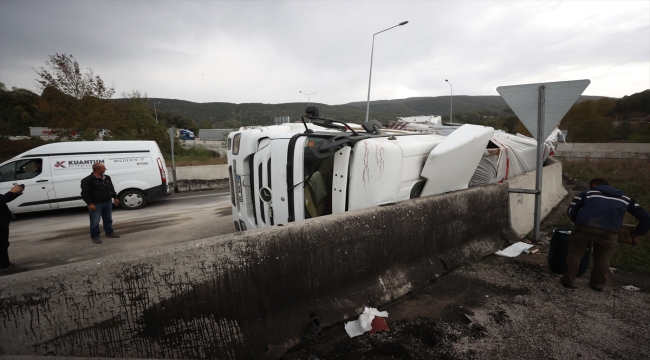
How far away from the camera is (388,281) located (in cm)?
320

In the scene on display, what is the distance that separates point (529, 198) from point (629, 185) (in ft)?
19.6

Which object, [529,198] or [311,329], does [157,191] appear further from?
[529,198]

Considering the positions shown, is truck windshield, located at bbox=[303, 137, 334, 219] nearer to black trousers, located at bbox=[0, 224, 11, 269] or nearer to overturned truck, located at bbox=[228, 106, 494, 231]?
overturned truck, located at bbox=[228, 106, 494, 231]

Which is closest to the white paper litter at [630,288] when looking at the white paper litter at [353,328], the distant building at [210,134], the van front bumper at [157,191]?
the white paper litter at [353,328]

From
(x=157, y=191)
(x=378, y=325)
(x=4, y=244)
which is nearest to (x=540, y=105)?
(x=378, y=325)

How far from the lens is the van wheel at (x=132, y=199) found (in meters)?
9.43

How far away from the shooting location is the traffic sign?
178 inches

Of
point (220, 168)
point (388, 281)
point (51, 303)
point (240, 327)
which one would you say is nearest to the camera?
point (51, 303)

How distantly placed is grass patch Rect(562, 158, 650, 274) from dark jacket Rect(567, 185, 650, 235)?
798 millimetres

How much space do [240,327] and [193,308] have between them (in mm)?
384

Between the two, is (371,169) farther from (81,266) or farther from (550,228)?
(550,228)

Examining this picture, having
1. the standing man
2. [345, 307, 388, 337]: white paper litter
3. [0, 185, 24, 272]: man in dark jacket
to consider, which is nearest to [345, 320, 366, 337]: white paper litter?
[345, 307, 388, 337]: white paper litter

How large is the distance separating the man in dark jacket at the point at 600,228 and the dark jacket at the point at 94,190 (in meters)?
7.31

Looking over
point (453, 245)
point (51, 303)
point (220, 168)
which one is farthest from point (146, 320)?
point (220, 168)
